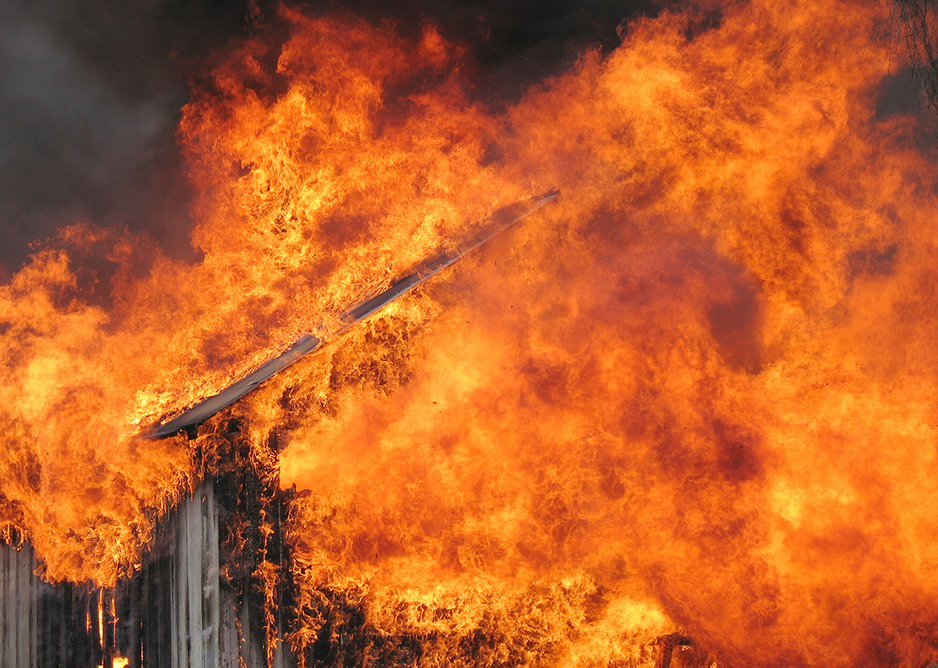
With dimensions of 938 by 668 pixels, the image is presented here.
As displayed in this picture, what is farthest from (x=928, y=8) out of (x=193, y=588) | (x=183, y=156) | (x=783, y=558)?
(x=193, y=588)

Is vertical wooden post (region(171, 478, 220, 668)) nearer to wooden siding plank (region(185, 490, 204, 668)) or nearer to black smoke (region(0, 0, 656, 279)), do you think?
wooden siding plank (region(185, 490, 204, 668))

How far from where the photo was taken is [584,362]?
5.91 meters

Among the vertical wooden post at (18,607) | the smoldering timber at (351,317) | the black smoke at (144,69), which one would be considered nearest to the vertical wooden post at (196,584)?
the smoldering timber at (351,317)

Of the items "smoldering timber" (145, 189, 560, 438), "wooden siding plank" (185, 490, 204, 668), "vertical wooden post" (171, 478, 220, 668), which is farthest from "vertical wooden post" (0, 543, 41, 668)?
"smoldering timber" (145, 189, 560, 438)

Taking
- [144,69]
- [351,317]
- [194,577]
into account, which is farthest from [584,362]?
[144,69]

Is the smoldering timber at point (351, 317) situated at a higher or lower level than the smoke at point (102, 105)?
lower

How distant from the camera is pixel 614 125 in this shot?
19.8 ft

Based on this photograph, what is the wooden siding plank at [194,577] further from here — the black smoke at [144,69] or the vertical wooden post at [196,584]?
the black smoke at [144,69]

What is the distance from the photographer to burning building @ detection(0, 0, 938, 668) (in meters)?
5.37

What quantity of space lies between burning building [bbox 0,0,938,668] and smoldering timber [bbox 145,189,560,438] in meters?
0.14

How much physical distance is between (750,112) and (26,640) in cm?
939

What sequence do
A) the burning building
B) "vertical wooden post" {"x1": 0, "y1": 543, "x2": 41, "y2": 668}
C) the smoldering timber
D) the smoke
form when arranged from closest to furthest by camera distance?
"vertical wooden post" {"x1": 0, "y1": 543, "x2": 41, "y2": 668} < the smoldering timber < the burning building < the smoke

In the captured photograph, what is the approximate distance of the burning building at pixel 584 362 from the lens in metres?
5.37

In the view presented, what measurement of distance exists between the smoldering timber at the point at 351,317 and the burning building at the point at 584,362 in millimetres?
136
